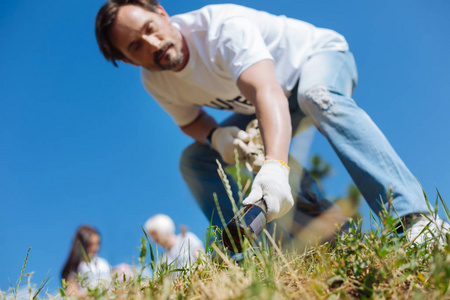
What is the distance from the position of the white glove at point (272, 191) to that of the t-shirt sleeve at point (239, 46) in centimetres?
77

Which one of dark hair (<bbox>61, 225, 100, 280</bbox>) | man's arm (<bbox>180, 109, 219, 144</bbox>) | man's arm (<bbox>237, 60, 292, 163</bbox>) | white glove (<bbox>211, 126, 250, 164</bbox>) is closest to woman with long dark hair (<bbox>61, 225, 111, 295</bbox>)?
dark hair (<bbox>61, 225, 100, 280</bbox>)

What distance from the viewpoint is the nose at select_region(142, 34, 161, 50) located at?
275cm

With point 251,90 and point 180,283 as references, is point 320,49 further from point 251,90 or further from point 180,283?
point 180,283

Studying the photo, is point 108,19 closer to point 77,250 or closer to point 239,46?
point 239,46

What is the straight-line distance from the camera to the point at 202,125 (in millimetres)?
3326

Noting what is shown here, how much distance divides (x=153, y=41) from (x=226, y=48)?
0.72 meters

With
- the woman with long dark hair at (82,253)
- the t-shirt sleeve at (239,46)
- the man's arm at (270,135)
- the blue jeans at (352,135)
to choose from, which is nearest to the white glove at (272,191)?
the man's arm at (270,135)

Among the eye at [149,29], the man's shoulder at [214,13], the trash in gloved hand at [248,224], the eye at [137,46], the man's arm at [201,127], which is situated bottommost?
the trash in gloved hand at [248,224]

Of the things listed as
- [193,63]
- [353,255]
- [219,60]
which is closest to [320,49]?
[219,60]

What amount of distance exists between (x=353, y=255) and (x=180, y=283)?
0.56 m

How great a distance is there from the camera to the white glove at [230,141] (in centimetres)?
264

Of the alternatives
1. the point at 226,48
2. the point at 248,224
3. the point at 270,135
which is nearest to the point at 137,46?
the point at 226,48

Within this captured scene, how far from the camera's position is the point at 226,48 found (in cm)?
234

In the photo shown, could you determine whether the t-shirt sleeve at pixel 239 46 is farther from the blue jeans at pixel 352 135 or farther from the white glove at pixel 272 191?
the white glove at pixel 272 191
